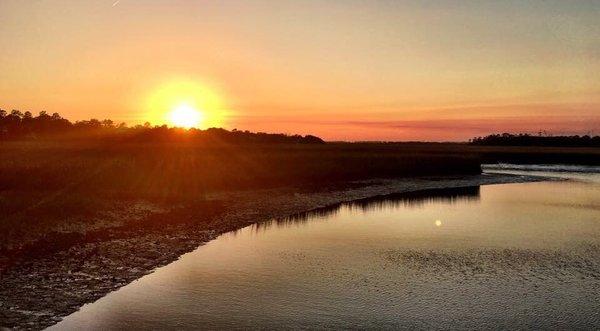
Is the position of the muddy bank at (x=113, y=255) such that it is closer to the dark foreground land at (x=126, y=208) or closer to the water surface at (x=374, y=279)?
the dark foreground land at (x=126, y=208)

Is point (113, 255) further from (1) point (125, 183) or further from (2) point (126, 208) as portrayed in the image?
(1) point (125, 183)

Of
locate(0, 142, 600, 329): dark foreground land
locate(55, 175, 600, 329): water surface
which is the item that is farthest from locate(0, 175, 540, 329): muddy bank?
locate(55, 175, 600, 329): water surface

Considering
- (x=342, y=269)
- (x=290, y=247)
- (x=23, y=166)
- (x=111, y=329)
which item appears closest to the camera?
(x=111, y=329)

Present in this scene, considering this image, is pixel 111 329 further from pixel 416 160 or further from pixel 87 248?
pixel 416 160

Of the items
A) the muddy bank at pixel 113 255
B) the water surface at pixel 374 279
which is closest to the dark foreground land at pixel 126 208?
the muddy bank at pixel 113 255

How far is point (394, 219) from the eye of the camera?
33938 millimetres

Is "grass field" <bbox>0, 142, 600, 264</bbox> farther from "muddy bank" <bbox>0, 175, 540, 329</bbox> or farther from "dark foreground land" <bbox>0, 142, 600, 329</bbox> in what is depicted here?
"muddy bank" <bbox>0, 175, 540, 329</bbox>

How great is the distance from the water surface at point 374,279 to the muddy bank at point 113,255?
79 cm

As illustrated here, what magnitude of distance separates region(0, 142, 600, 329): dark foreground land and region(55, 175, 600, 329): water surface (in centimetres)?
138

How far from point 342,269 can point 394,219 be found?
1399cm

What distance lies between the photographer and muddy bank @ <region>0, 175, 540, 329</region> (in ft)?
49.4

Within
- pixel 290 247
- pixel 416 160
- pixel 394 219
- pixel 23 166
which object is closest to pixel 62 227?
pixel 290 247

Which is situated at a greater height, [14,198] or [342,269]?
[14,198]

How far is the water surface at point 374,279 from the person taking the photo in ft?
48.8
